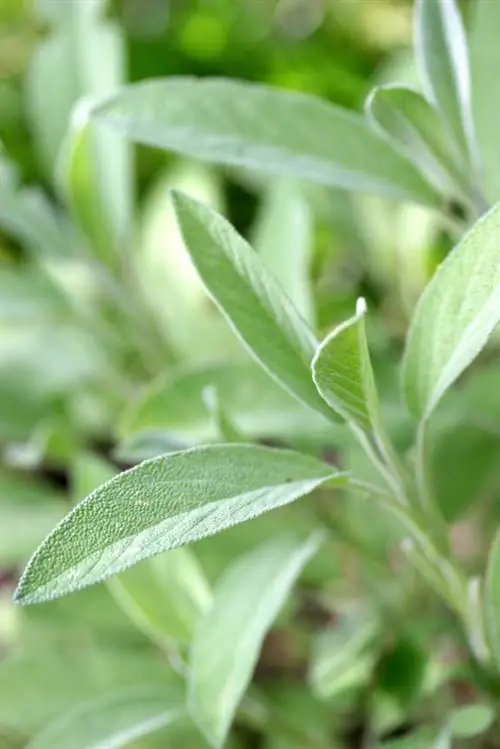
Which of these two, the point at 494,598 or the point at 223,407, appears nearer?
the point at 494,598

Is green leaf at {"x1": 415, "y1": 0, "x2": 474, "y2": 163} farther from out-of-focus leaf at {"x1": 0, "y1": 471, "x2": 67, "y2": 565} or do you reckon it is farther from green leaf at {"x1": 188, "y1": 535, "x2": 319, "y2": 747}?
out-of-focus leaf at {"x1": 0, "y1": 471, "x2": 67, "y2": 565}

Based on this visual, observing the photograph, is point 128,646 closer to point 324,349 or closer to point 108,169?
point 108,169

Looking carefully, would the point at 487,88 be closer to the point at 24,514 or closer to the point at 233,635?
the point at 233,635

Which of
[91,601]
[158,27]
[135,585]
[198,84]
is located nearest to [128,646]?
[91,601]

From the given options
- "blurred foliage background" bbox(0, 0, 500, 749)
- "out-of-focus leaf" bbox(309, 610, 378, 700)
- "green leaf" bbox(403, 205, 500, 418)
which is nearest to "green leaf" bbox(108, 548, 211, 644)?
"blurred foliage background" bbox(0, 0, 500, 749)

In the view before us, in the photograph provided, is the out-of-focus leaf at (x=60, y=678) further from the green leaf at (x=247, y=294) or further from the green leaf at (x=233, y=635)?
the green leaf at (x=247, y=294)

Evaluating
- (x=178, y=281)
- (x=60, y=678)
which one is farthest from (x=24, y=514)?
(x=178, y=281)
